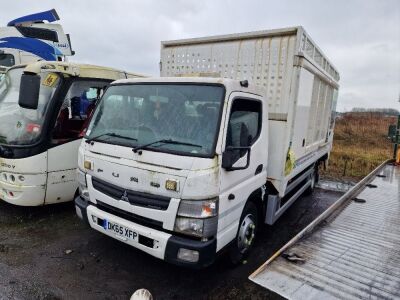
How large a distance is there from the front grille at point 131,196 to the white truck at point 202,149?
0.01 metres

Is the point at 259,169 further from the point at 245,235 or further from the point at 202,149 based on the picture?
the point at 202,149

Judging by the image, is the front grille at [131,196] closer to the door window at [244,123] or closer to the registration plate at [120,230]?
the registration plate at [120,230]

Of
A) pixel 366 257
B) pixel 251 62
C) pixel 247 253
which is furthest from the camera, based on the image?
pixel 251 62

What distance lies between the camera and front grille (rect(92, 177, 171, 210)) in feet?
9.39

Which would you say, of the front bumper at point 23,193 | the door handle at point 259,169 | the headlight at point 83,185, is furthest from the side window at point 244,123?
the front bumper at point 23,193

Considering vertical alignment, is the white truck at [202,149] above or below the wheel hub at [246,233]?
above

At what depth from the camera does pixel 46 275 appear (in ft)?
10.9

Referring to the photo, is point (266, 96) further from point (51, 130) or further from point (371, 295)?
point (51, 130)

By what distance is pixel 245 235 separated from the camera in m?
3.61

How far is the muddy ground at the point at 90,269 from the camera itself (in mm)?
3104

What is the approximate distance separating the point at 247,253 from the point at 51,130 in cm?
321

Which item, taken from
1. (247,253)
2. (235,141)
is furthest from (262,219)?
(235,141)

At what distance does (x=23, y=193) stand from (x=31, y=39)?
6121 millimetres

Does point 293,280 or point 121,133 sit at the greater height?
point 121,133
